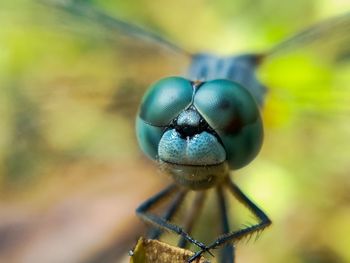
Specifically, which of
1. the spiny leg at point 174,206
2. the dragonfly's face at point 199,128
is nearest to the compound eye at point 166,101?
the dragonfly's face at point 199,128

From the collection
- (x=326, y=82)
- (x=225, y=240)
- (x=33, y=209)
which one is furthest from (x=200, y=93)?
(x=326, y=82)

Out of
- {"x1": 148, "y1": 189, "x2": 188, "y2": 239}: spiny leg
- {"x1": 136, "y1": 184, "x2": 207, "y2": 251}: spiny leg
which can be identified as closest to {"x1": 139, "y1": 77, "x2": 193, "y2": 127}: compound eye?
{"x1": 136, "y1": 184, "x2": 207, "y2": 251}: spiny leg

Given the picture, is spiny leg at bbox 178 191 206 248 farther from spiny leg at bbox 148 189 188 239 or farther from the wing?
the wing

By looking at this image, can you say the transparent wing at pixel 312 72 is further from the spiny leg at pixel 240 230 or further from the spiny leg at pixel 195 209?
the spiny leg at pixel 240 230

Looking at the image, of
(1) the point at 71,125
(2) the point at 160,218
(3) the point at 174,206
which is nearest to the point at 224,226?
(3) the point at 174,206

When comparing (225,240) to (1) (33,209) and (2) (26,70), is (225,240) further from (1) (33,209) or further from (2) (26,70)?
(2) (26,70)

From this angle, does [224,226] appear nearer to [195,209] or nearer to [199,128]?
[195,209]
